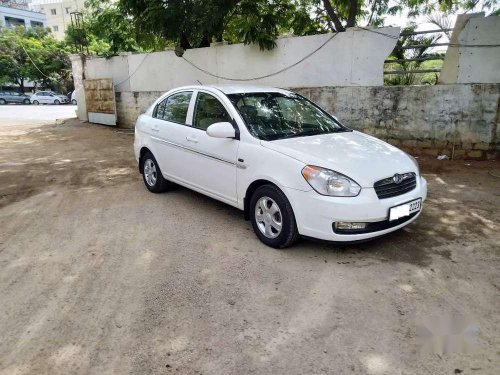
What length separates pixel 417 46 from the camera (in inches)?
303

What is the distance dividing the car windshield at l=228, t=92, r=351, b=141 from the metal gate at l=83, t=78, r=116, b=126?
9613 mm

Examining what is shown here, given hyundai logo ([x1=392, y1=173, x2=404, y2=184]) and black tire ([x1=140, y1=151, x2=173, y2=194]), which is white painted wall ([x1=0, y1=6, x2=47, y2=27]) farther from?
hyundai logo ([x1=392, y1=173, x2=404, y2=184])

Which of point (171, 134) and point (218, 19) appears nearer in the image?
point (171, 134)

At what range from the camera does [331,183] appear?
344 centimetres

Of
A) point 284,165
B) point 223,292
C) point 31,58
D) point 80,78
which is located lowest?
point 223,292

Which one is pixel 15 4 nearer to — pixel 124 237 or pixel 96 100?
pixel 96 100

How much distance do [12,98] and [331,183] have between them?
125ft

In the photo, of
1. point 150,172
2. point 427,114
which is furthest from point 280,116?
point 427,114

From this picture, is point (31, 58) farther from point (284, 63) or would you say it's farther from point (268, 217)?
point (268, 217)

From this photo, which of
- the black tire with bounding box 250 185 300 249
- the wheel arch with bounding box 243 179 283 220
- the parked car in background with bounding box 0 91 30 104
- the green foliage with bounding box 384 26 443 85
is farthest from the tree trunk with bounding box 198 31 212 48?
the parked car in background with bounding box 0 91 30 104

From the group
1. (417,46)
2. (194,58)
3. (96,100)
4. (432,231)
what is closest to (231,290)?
(432,231)

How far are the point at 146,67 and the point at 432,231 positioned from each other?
1019 centimetres

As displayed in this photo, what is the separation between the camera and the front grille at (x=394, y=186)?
3.48 m

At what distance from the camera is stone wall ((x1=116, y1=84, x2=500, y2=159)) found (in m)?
7.11
